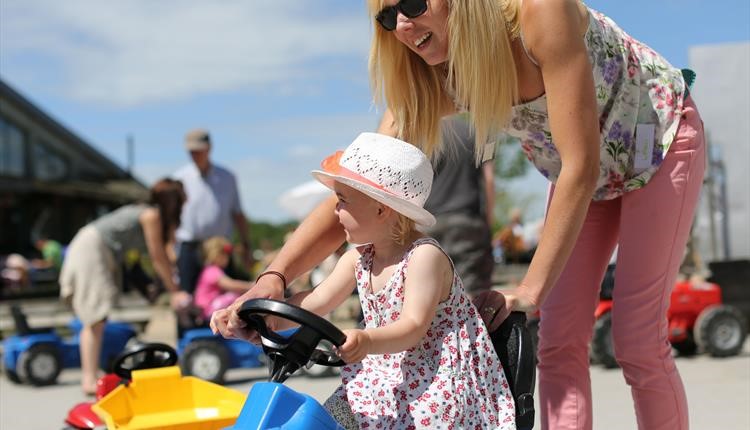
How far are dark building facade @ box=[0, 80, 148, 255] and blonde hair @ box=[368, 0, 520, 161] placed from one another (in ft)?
88.4

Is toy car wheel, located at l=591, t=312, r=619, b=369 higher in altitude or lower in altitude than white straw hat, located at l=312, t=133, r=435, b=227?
lower

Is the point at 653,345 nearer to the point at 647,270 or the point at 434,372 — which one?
the point at 647,270

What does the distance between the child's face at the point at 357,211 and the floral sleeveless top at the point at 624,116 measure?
1.74ft

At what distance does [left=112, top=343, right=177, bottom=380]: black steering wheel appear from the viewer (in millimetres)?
3607

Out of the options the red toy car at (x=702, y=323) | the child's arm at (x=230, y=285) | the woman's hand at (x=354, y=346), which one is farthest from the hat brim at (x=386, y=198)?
the child's arm at (x=230, y=285)

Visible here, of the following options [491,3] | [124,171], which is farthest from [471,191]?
[124,171]

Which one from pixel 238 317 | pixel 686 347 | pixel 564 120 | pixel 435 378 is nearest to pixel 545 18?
pixel 564 120

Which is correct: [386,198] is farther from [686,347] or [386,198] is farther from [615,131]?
[686,347]

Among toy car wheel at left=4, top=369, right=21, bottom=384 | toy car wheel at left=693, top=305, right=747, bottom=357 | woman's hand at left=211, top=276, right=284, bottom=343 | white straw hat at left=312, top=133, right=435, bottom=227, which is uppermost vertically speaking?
white straw hat at left=312, top=133, right=435, bottom=227

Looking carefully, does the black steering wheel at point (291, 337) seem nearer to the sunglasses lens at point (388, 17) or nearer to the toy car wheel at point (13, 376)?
the sunglasses lens at point (388, 17)

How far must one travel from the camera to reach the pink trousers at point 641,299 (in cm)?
280

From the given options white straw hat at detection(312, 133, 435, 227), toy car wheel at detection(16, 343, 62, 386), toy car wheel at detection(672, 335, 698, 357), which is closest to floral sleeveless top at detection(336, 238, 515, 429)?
white straw hat at detection(312, 133, 435, 227)

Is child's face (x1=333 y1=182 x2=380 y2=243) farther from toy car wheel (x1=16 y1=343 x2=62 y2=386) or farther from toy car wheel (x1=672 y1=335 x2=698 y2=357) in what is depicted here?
toy car wheel (x1=16 y1=343 x2=62 y2=386)

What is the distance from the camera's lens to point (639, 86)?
2.82m
